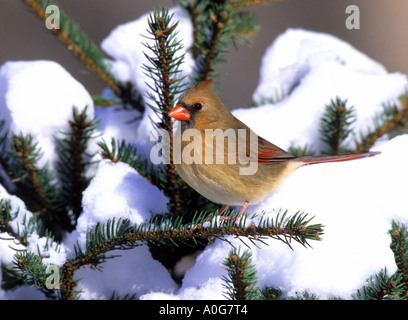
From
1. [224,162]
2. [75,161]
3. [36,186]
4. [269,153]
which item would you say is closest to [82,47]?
[75,161]

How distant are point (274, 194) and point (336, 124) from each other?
43cm

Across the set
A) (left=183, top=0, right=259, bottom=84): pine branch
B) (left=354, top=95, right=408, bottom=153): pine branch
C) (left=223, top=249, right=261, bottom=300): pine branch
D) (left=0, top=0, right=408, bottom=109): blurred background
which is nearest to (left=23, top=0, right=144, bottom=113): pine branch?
(left=183, top=0, right=259, bottom=84): pine branch

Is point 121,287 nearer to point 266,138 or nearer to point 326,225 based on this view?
point 326,225

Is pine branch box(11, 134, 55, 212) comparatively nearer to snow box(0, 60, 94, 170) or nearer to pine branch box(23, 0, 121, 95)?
snow box(0, 60, 94, 170)

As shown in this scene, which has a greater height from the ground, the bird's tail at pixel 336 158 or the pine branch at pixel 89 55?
the pine branch at pixel 89 55

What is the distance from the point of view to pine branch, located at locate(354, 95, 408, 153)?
2182 mm

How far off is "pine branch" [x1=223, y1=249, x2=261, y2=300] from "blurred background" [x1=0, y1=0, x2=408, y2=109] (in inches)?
135

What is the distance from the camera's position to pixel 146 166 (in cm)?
198

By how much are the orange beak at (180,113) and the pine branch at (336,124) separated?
1.90 feet

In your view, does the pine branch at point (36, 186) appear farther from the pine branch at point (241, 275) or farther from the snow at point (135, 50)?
the pine branch at point (241, 275)

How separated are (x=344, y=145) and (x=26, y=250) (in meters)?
1.40

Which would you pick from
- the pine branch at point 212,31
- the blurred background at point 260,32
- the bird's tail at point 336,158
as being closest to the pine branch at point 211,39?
the pine branch at point 212,31

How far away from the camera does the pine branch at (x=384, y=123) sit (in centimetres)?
218

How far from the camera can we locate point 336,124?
2041 mm
